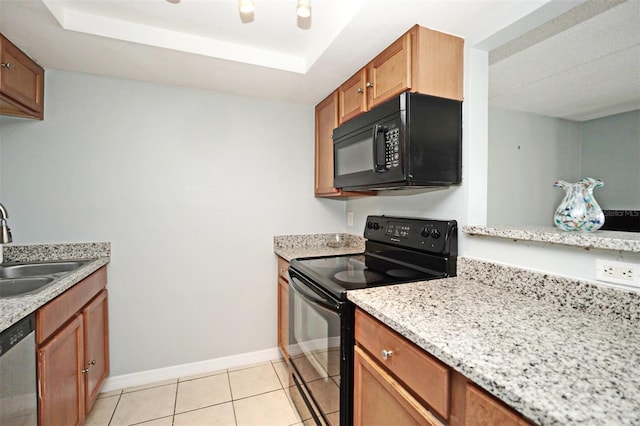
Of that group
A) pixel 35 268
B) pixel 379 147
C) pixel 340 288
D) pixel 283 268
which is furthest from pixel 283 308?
pixel 35 268

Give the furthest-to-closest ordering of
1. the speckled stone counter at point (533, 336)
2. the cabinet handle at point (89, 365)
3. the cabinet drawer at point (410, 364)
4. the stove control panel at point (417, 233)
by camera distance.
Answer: the cabinet handle at point (89, 365)
the stove control panel at point (417, 233)
the cabinet drawer at point (410, 364)
the speckled stone counter at point (533, 336)

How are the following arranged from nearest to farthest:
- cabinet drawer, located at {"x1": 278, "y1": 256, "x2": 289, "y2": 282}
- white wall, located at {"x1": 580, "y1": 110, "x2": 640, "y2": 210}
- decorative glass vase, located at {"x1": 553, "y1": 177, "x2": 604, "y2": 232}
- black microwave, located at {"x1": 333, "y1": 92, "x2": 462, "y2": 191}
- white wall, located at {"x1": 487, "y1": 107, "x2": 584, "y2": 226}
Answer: decorative glass vase, located at {"x1": 553, "y1": 177, "x2": 604, "y2": 232}
black microwave, located at {"x1": 333, "y1": 92, "x2": 462, "y2": 191}
cabinet drawer, located at {"x1": 278, "y1": 256, "x2": 289, "y2": 282}
white wall, located at {"x1": 487, "y1": 107, "x2": 584, "y2": 226}
white wall, located at {"x1": 580, "y1": 110, "x2": 640, "y2": 210}

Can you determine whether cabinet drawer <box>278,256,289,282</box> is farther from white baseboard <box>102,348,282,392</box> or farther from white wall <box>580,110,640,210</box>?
white wall <box>580,110,640,210</box>

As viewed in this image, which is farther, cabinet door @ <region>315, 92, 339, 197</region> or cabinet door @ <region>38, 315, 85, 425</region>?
cabinet door @ <region>315, 92, 339, 197</region>

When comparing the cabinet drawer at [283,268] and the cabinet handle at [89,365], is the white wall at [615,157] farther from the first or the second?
the cabinet handle at [89,365]

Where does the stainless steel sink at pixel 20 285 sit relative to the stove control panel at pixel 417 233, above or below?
below

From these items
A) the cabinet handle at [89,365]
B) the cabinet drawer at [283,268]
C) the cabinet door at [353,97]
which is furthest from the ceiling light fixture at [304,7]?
the cabinet handle at [89,365]

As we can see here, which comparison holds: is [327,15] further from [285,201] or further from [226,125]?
[285,201]

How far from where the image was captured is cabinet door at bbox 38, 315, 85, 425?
3.91 ft

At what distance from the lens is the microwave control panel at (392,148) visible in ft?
4.53

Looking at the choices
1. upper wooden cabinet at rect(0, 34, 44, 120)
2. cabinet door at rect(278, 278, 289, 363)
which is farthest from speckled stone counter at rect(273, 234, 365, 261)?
upper wooden cabinet at rect(0, 34, 44, 120)

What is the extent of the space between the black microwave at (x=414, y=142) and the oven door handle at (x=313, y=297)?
65cm

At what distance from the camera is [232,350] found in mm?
2299

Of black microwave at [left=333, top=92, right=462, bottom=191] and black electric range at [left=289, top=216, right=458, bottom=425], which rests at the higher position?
black microwave at [left=333, top=92, right=462, bottom=191]
